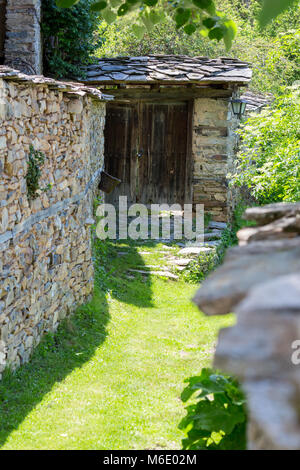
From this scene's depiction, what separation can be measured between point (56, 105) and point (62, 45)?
4.87 meters

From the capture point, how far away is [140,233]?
36.0 feet

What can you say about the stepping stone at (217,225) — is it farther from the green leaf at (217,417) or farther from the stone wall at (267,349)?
the stone wall at (267,349)

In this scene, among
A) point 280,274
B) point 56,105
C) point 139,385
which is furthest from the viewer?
point 56,105

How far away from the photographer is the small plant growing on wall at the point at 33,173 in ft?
17.4

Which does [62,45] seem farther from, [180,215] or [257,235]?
[257,235]

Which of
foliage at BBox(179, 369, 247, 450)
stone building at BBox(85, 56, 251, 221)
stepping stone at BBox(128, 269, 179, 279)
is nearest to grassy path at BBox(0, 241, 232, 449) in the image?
stepping stone at BBox(128, 269, 179, 279)

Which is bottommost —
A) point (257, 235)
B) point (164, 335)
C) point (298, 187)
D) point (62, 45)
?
point (164, 335)

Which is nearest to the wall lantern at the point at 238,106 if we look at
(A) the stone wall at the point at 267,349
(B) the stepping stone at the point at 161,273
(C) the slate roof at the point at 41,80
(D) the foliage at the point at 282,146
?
(D) the foliage at the point at 282,146

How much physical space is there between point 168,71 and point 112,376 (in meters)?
7.08

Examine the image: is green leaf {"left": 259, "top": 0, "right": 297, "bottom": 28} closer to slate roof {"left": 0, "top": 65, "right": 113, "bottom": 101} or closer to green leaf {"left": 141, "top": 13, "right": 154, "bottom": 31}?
green leaf {"left": 141, "top": 13, "right": 154, "bottom": 31}

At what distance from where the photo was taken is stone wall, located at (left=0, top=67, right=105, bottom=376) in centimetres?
474

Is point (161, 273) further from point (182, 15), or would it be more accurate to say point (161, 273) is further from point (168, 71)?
point (182, 15)

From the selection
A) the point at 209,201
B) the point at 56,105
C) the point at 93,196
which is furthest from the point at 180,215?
the point at 56,105

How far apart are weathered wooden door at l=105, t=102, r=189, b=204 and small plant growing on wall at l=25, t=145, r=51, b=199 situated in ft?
22.0
